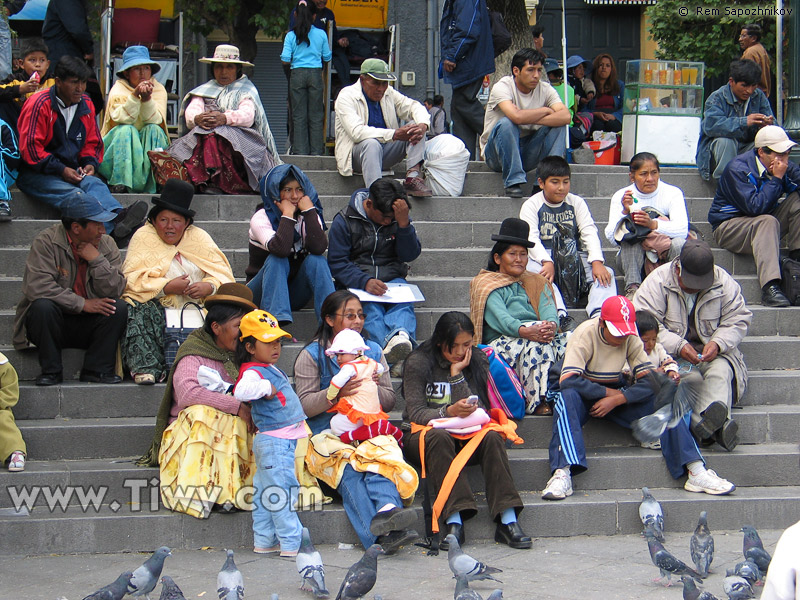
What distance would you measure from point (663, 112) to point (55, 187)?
571cm

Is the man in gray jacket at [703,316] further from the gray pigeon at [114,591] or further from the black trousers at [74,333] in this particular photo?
the gray pigeon at [114,591]

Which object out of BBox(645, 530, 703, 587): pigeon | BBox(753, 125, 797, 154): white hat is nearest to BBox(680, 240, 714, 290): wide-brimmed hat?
BBox(753, 125, 797, 154): white hat

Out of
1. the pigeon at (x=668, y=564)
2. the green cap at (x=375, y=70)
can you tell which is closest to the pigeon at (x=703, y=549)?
the pigeon at (x=668, y=564)

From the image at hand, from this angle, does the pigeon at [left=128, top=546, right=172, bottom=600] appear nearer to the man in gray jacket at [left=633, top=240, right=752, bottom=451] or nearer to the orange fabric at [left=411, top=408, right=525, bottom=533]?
the orange fabric at [left=411, top=408, right=525, bottom=533]

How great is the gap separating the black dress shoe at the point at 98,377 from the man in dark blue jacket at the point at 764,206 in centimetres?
491

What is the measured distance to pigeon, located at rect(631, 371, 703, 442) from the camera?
6.38 m

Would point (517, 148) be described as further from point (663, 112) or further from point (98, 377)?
point (98, 377)

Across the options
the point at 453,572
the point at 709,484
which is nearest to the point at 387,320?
the point at 709,484

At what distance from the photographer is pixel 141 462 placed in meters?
6.12

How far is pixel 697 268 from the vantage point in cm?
696

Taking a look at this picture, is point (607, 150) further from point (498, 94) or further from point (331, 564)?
point (331, 564)

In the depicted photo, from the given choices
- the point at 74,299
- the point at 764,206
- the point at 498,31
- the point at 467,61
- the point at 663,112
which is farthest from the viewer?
the point at 498,31

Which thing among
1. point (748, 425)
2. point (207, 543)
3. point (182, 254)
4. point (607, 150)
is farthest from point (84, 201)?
point (607, 150)

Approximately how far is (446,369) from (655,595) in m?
1.83
